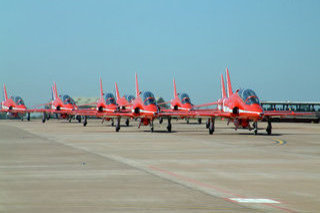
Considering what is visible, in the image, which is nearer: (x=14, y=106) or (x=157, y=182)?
(x=157, y=182)

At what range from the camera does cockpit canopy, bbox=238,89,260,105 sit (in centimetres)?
3338

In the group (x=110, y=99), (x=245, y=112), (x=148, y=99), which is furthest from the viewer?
(x=110, y=99)

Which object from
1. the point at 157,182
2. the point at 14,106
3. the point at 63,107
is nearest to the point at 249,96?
the point at 157,182

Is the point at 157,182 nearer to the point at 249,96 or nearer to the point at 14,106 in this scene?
the point at 249,96

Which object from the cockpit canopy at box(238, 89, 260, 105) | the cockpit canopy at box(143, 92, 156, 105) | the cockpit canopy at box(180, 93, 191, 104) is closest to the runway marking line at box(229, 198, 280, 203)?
the cockpit canopy at box(238, 89, 260, 105)

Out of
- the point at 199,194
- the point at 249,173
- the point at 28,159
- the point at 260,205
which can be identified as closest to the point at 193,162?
the point at 249,173

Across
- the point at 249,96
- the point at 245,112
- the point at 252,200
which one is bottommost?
the point at 252,200

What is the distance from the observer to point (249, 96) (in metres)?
33.8

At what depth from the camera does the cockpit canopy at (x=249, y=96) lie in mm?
33375

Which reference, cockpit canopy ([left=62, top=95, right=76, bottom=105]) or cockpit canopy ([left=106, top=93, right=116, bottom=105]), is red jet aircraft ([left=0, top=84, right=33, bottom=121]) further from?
cockpit canopy ([left=106, top=93, right=116, bottom=105])

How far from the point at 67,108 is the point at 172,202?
192 feet

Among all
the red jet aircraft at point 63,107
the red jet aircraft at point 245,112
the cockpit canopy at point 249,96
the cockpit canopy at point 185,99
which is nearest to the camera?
the red jet aircraft at point 245,112

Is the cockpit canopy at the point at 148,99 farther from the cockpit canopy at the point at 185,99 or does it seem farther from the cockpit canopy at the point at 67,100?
the cockpit canopy at the point at 67,100

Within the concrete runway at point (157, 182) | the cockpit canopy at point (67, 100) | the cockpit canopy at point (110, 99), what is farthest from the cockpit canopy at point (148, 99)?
the cockpit canopy at point (67, 100)
